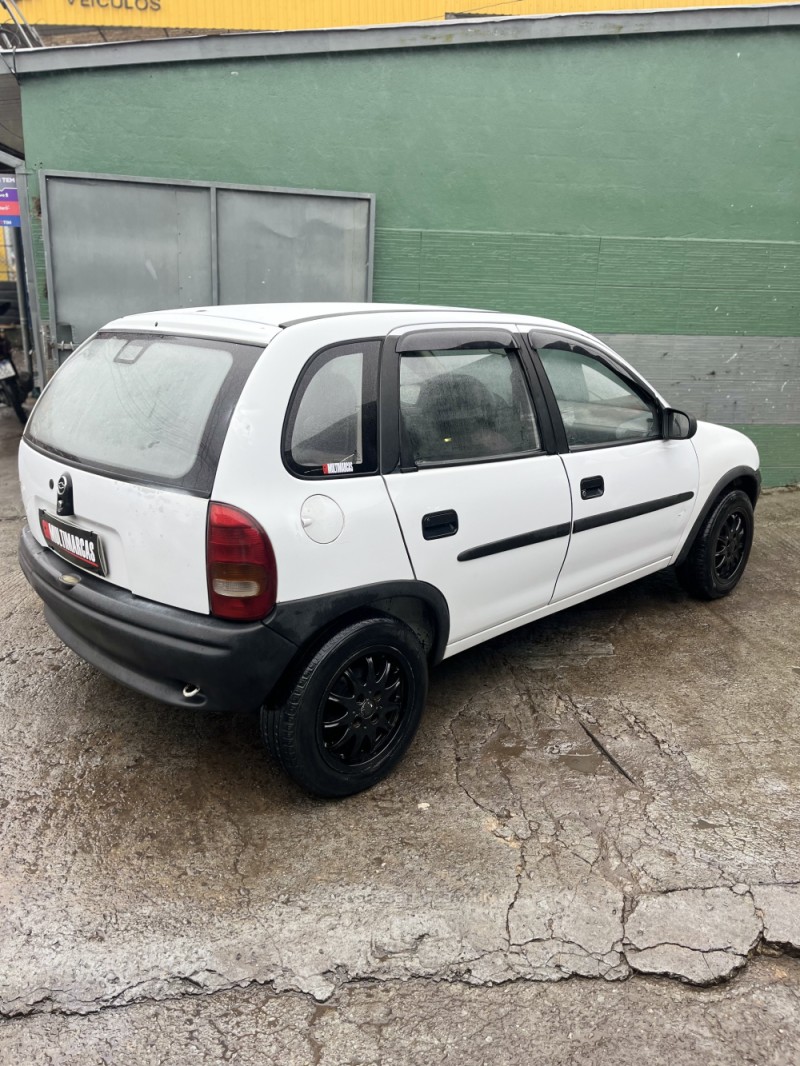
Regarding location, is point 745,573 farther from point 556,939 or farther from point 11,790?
point 11,790

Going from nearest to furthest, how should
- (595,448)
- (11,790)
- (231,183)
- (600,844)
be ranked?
1. (600,844)
2. (11,790)
3. (595,448)
4. (231,183)

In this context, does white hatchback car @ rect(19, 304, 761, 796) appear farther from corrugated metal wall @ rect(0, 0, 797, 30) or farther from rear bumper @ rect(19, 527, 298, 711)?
corrugated metal wall @ rect(0, 0, 797, 30)

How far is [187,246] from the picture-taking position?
663 cm

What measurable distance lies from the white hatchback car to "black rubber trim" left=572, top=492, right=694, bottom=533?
29 millimetres

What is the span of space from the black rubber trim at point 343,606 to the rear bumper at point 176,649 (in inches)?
1.8

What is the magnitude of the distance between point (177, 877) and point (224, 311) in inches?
78.7

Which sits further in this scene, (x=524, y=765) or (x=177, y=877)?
(x=524, y=765)

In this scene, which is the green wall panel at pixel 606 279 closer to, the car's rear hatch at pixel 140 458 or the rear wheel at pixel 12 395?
the car's rear hatch at pixel 140 458

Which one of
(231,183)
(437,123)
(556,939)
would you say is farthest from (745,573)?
(231,183)

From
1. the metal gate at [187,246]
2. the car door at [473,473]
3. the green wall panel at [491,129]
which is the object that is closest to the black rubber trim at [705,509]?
the car door at [473,473]

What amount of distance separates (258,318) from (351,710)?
1.44 m

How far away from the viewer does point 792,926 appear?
2.50 metres

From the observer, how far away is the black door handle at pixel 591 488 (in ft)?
12.3

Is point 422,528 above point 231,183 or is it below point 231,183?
below
